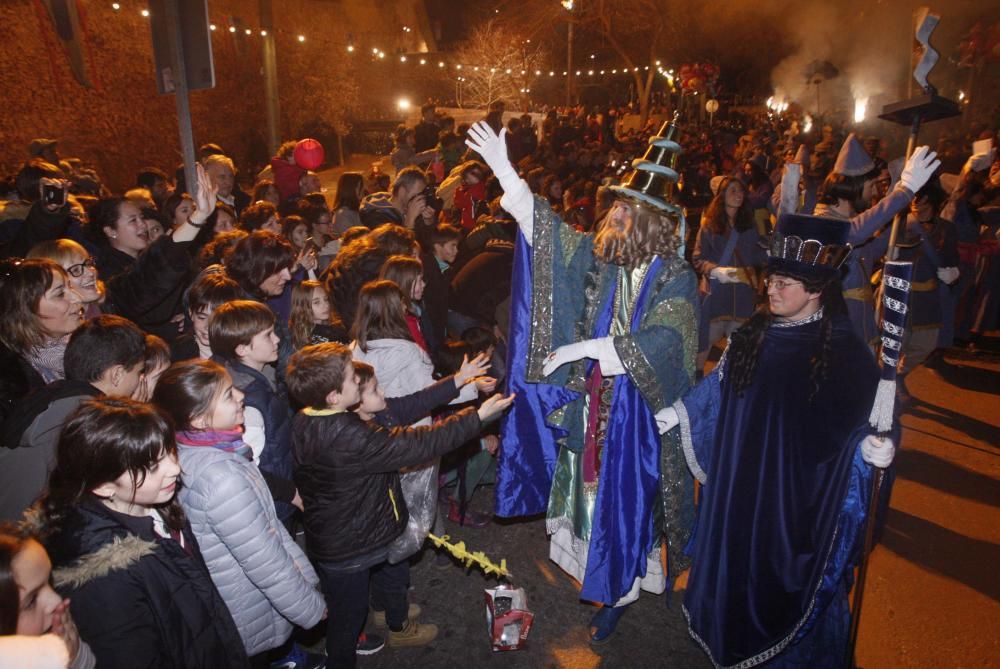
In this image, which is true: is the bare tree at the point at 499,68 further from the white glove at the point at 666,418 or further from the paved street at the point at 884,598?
the white glove at the point at 666,418

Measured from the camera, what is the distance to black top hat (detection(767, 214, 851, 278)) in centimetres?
270

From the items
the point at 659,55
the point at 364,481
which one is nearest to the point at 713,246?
the point at 364,481

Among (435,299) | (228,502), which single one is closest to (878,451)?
(228,502)

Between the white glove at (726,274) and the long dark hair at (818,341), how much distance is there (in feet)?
9.71

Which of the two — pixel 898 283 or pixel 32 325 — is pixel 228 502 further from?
pixel 898 283

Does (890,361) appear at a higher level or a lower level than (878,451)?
higher

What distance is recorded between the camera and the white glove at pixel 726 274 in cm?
Answer: 584

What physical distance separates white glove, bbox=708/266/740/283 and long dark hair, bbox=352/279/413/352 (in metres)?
3.52

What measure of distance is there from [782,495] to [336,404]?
6.64 feet

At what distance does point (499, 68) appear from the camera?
29.6 m

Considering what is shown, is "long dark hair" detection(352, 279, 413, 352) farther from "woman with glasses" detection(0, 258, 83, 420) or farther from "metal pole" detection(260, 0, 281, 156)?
"metal pole" detection(260, 0, 281, 156)

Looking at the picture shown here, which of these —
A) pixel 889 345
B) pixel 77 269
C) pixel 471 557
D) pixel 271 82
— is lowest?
pixel 471 557

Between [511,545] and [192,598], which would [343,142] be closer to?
[511,545]

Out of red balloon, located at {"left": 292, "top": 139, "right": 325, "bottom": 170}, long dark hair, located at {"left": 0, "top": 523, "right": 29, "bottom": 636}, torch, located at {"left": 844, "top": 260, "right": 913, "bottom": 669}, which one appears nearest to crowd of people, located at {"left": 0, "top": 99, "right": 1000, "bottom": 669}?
long dark hair, located at {"left": 0, "top": 523, "right": 29, "bottom": 636}
